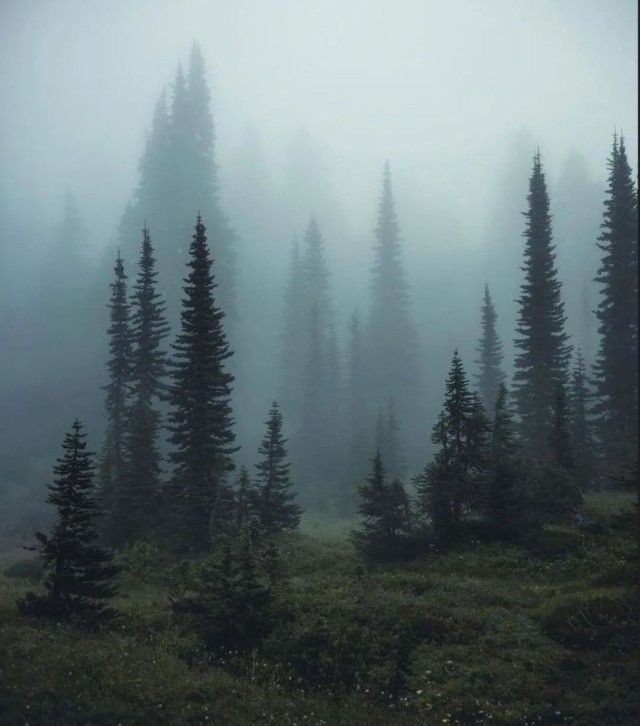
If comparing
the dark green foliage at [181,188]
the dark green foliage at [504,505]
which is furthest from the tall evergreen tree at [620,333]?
the dark green foliage at [181,188]

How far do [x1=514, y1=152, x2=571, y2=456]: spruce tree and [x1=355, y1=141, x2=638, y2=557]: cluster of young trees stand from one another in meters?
0.07

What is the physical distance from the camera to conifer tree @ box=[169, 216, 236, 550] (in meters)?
25.7

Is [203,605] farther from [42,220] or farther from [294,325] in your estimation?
[42,220]

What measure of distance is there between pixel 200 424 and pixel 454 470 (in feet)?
37.6

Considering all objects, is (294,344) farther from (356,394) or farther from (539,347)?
(539,347)

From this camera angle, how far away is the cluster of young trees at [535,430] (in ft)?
70.8

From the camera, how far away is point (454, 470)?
72.6 feet

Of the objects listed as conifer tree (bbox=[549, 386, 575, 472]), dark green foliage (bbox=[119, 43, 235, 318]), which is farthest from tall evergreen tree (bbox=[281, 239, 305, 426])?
conifer tree (bbox=[549, 386, 575, 472])

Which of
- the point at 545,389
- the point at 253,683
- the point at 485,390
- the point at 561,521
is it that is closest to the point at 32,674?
the point at 253,683

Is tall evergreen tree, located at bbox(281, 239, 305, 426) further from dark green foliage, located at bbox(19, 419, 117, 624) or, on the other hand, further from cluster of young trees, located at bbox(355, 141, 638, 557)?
dark green foliage, located at bbox(19, 419, 117, 624)

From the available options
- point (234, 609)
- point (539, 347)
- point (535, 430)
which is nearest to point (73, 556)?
point (234, 609)

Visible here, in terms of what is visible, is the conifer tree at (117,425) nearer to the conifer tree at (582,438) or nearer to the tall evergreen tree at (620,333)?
the conifer tree at (582,438)

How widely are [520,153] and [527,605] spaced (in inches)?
4047

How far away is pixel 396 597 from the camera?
16.1 metres
